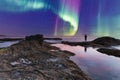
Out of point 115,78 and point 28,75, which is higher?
point 28,75

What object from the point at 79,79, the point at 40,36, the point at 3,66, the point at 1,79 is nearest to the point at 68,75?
the point at 79,79

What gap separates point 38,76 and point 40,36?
180 feet

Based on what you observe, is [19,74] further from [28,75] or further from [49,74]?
[49,74]

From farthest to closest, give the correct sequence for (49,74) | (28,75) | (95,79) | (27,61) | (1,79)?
(27,61)
(95,79)
(49,74)
(28,75)
(1,79)

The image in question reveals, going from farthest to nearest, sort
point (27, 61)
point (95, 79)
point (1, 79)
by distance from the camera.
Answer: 1. point (27, 61)
2. point (95, 79)
3. point (1, 79)

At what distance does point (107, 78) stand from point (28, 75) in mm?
12414

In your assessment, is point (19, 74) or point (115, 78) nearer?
point (19, 74)

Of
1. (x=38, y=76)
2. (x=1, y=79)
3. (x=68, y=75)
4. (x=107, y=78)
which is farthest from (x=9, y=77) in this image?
(x=107, y=78)

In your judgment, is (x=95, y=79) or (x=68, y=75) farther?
(x=95, y=79)

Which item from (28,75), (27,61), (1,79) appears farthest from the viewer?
(27,61)

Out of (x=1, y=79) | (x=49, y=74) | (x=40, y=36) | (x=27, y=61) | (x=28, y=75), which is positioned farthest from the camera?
(x=40, y=36)

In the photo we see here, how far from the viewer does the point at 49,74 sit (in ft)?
80.0

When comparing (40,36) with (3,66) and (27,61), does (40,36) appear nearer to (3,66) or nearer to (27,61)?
(27,61)

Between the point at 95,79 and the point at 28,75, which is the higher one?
the point at 28,75
